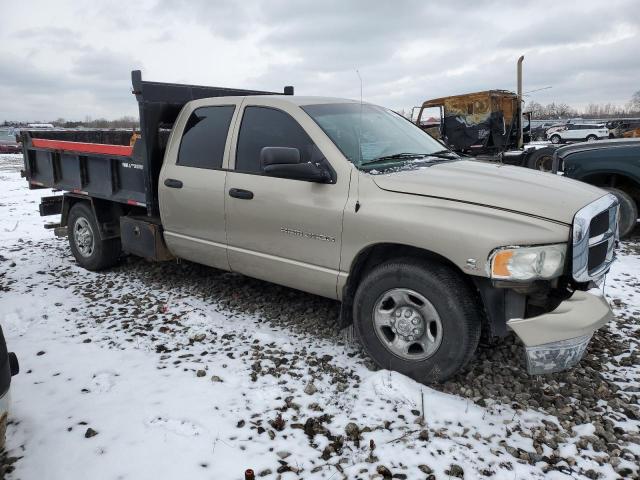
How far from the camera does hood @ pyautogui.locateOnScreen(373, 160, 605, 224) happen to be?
9.70ft

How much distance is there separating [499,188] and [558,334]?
987mm

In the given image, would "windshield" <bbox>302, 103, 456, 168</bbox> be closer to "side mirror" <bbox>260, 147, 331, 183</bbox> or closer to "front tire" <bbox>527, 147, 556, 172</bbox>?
"side mirror" <bbox>260, 147, 331, 183</bbox>

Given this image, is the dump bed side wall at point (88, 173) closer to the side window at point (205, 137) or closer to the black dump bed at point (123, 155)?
the black dump bed at point (123, 155)

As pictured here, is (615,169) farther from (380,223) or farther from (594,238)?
(380,223)

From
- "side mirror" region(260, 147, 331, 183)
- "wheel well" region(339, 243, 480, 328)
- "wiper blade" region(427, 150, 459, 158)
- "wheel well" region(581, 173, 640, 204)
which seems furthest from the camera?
"wheel well" region(581, 173, 640, 204)

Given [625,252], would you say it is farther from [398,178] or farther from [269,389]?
[269,389]

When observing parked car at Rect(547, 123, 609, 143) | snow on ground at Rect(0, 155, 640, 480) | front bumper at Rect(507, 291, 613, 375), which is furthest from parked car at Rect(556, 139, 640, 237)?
parked car at Rect(547, 123, 609, 143)

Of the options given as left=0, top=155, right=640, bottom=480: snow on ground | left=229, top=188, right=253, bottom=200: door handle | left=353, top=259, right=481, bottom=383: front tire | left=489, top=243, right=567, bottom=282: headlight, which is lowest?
left=0, top=155, right=640, bottom=480: snow on ground

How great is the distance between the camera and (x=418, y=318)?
3.23 meters

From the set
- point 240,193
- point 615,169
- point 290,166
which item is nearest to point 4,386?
point 290,166

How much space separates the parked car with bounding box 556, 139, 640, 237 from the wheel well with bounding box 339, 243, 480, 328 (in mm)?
4944

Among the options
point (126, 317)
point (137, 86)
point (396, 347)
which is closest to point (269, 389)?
point (396, 347)

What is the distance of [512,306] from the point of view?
2.99 metres

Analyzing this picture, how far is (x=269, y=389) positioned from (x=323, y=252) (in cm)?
105
